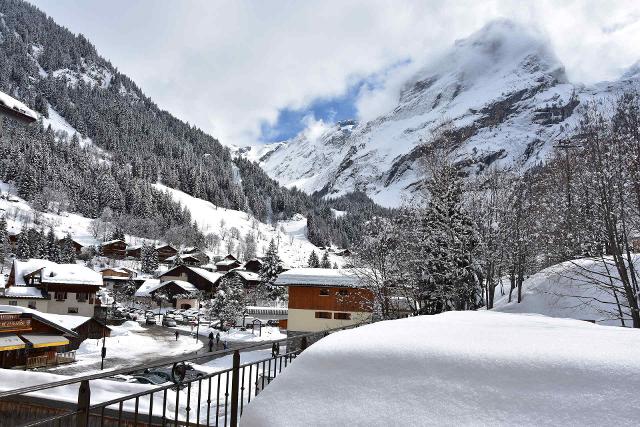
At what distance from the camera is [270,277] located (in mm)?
81562

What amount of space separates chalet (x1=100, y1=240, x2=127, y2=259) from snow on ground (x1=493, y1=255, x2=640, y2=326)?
109 meters

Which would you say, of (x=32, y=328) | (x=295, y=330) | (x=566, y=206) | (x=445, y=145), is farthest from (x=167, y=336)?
(x=566, y=206)

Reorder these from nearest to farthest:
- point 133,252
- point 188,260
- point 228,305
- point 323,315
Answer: point 323,315
point 228,305
point 188,260
point 133,252

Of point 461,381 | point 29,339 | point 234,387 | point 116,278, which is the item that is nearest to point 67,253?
point 116,278

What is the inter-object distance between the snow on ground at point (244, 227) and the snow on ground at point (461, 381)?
5612 inches

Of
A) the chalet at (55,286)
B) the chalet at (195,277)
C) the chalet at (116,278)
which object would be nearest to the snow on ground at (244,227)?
Result: the chalet at (195,277)

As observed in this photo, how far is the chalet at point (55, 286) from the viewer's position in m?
51.2

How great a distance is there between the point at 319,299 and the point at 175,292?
176ft

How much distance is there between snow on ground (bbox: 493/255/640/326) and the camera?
1673 cm

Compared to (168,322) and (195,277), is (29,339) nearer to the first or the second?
(168,322)

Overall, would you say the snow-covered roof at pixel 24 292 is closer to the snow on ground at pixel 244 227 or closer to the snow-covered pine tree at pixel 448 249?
the snow-covered pine tree at pixel 448 249

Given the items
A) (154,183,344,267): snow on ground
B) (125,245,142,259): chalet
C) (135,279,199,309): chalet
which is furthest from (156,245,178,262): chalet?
(135,279,199,309): chalet

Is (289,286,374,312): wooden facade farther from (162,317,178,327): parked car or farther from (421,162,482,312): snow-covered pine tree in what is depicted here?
(162,317,178,327): parked car

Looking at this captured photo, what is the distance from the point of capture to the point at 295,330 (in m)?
33.8
